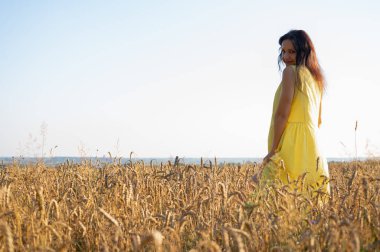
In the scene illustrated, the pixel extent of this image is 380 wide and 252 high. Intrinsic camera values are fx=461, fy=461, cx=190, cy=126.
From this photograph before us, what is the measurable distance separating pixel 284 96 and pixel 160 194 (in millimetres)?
1499

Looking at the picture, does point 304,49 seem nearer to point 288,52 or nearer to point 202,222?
point 288,52

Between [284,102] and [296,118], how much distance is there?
22 cm

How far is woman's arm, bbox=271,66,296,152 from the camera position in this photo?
412 cm

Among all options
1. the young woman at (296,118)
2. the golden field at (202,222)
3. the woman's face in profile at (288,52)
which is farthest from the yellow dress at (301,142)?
the golden field at (202,222)

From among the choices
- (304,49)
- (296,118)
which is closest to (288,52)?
(304,49)

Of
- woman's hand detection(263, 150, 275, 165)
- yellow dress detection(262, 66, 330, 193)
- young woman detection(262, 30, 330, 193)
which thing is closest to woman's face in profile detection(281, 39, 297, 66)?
young woman detection(262, 30, 330, 193)

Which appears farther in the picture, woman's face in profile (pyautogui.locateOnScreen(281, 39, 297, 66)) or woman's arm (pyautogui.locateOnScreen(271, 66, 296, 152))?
woman's face in profile (pyautogui.locateOnScreen(281, 39, 297, 66))

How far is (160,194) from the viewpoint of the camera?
4.46 m

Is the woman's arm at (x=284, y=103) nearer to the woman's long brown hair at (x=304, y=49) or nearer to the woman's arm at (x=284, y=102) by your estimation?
the woman's arm at (x=284, y=102)

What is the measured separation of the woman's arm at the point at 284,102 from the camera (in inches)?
162

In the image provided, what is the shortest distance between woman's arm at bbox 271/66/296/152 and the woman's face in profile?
0.16 meters

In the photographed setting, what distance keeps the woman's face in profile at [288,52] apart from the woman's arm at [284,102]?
0.52 ft

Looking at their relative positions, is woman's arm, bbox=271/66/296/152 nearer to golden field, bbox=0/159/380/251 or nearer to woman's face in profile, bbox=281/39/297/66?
woman's face in profile, bbox=281/39/297/66

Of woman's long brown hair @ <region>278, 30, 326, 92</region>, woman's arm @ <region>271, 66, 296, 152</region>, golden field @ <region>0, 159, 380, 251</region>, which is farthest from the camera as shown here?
woman's long brown hair @ <region>278, 30, 326, 92</region>
